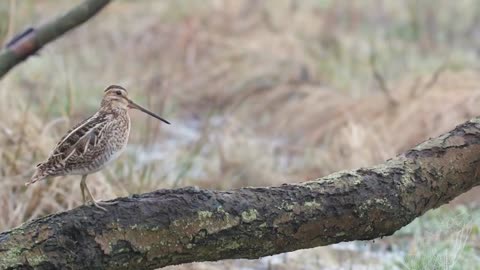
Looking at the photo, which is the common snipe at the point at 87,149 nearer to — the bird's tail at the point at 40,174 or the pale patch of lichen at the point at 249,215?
the bird's tail at the point at 40,174

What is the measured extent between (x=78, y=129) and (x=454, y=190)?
1.03 m

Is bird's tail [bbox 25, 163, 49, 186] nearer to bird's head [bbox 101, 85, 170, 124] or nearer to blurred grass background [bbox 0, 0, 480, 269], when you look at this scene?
bird's head [bbox 101, 85, 170, 124]

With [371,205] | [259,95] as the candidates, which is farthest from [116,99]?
[259,95]

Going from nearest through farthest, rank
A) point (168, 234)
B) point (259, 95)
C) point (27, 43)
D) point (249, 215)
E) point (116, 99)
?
point (27, 43) < point (168, 234) < point (249, 215) < point (116, 99) < point (259, 95)

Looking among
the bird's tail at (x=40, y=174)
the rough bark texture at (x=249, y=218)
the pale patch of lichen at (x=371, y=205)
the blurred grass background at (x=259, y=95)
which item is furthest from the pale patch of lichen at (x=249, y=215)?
the blurred grass background at (x=259, y=95)

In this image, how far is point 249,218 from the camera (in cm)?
243

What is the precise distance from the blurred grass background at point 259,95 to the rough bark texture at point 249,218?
2.58ft

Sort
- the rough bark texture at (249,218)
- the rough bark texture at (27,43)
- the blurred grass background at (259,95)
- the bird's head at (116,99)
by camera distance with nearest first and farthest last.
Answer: the rough bark texture at (27,43) < the rough bark texture at (249,218) < the bird's head at (116,99) < the blurred grass background at (259,95)

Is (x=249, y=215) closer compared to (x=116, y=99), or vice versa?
(x=249, y=215)

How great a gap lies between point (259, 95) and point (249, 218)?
5.82 meters

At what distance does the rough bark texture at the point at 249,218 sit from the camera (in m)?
2.18

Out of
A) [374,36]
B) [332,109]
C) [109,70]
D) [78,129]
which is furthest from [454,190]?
[374,36]

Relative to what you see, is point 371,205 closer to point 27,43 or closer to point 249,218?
point 249,218

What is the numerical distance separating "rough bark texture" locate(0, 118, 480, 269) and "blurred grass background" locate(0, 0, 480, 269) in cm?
79
